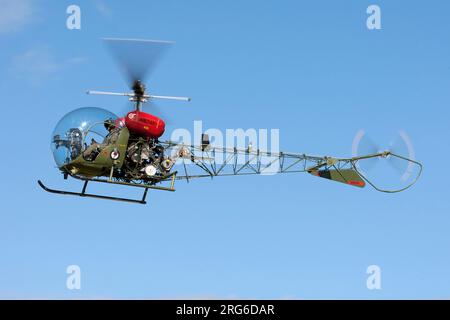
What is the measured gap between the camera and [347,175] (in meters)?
45.9

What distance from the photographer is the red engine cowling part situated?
4093 cm

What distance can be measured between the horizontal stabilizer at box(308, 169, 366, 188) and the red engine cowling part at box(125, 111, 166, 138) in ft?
28.7

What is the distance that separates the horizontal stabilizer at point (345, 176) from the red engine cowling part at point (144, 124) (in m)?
8.76

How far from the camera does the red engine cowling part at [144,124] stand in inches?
1612

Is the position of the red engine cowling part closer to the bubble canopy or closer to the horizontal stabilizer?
the bubble canopy

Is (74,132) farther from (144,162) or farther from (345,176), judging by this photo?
(345,176)

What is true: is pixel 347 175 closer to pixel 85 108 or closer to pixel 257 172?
pixel 257 172

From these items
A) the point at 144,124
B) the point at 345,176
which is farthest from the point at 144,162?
the point at 345,176

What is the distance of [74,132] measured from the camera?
41.4 metres

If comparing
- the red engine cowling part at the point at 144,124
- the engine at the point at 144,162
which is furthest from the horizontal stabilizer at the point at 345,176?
the red engine cowling part at the point at 144,124

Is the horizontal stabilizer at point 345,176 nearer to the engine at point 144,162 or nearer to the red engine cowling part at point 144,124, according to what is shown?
the engine at point 144,162

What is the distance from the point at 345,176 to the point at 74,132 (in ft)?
42.6

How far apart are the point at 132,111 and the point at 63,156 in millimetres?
3478
